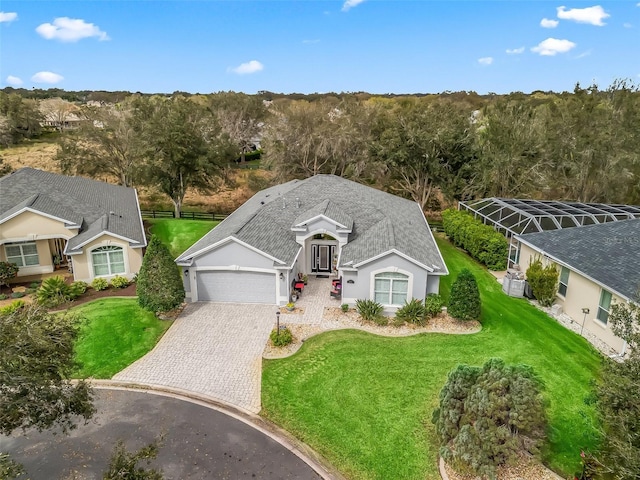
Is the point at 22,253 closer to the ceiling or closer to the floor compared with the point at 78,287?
closer to the ceiling

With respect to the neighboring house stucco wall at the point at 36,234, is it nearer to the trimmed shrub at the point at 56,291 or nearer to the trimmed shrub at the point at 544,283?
the trimmed shrub at the point at 56,291

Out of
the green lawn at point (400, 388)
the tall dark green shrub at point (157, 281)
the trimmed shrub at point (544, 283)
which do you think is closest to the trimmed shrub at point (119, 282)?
the tall dark green shrub at point (157, 281)

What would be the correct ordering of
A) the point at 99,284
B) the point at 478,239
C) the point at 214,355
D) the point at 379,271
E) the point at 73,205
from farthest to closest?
the point at 478,239
the point at 73,205
the point at 99,284
the point at 379,271
the point at 214,355

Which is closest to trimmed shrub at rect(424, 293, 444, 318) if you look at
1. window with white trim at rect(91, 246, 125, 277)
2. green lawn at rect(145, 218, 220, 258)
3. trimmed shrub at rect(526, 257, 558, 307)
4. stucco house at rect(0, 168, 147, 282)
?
trimmed shrub at rect(526, 257, 558, 307)

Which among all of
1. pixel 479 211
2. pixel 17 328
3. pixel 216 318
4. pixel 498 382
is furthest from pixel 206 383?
pixel 479 211

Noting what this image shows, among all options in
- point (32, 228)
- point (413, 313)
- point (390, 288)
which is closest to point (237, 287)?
point (390, 288)

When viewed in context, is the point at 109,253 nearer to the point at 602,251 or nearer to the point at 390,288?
the point at 390,288

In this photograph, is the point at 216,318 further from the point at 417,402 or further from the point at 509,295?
the point at 509,295

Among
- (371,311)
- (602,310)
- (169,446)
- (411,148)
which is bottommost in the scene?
(169,446)
